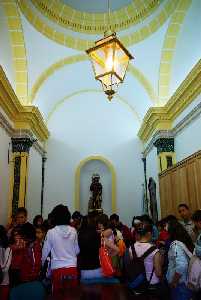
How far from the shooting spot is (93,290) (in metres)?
4.17

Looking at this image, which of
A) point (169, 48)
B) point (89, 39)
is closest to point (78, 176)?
point (89, 39)

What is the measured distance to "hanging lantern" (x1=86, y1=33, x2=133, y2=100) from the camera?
5949mm

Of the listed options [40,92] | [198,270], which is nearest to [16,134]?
[40,92]

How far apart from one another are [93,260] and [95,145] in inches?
362

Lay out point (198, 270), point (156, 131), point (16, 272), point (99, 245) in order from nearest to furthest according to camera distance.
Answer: point (198, 270)
point (16, 272)
point (99, 245)
point (156, 131)

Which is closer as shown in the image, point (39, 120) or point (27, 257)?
point (27, 257)

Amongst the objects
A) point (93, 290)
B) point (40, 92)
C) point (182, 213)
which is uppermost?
point (40, 92)

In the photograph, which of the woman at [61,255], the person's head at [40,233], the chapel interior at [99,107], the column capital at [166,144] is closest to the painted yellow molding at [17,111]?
the chapel interior at [99,107]

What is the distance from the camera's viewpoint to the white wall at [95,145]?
43.2 feet

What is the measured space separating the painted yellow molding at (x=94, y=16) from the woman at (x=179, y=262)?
25.1 ft

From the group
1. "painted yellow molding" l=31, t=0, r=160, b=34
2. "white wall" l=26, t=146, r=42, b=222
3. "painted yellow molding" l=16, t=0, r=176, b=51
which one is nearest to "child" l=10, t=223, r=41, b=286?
"white wall" l=26, t=146, r=42, b=222

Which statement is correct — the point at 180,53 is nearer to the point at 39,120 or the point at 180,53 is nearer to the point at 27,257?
the point at 39,120

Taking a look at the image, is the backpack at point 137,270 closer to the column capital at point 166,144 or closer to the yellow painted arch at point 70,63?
the column capital at point 166,144

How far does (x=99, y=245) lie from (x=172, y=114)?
6430 millimetres
